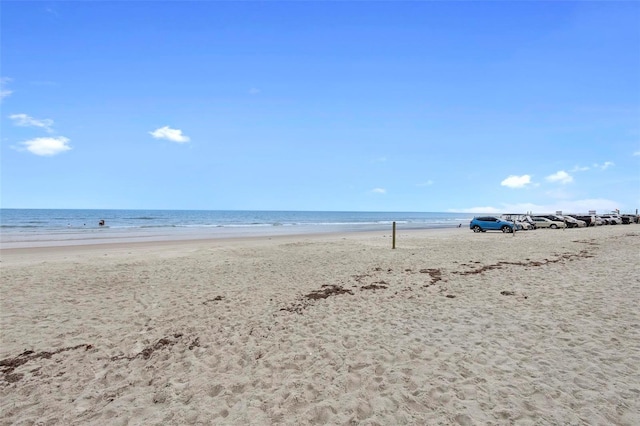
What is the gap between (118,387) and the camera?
508 cm

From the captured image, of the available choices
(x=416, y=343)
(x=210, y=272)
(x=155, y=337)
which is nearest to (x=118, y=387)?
(x=155, y=337)

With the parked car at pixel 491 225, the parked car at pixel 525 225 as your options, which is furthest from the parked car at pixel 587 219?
the parked car at pixel 491 225

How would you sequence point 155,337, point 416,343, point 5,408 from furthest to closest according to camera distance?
point 155,337 < point 416,343 < point 5,408

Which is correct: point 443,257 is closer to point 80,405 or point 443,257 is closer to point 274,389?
point 274,389

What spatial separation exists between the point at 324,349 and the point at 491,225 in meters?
36.2

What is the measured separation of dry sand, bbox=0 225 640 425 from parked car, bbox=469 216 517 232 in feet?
84.2

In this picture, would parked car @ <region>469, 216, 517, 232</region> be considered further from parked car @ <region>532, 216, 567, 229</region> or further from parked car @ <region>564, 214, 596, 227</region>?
parked car @ <region>564, 214, 596, 227</region>

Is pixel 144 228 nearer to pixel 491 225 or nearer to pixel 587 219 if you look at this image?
pixel 491 225

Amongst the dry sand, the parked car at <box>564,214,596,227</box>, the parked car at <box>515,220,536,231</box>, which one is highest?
the parked car at <box>564,214,596,227</box>

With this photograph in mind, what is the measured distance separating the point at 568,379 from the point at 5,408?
7.80 meters

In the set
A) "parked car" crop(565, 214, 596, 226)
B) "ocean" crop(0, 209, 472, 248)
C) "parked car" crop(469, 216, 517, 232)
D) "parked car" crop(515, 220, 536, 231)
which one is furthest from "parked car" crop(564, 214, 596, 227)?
"parked car" crop(469, 216, 517, 232)

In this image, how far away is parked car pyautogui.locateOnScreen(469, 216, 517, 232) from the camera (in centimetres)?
3622

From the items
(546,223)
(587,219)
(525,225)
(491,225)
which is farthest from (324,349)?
(587,219)

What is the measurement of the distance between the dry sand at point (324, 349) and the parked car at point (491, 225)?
84.2ft
